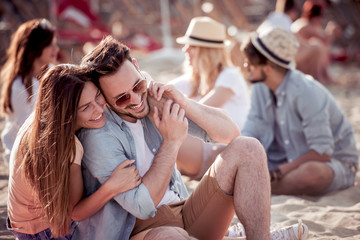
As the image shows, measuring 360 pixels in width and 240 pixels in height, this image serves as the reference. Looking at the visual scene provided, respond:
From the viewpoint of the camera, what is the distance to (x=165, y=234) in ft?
6.63

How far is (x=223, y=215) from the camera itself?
234 centimetres

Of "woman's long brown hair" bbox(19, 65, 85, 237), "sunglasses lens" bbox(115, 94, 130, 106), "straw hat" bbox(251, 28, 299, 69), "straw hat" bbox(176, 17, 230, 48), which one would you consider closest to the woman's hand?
"woman's long brown hair" bbox(19, 65, 85, 237)

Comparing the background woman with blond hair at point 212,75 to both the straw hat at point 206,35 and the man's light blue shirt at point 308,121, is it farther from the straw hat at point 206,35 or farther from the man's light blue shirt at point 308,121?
the man's light blue shirt at point 308,121

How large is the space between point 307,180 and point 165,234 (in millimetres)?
1813

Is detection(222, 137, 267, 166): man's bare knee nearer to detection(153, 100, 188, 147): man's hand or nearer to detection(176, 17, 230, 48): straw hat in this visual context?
detection(153, 100, 188, 147): man's hand

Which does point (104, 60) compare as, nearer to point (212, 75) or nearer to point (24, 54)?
→ point (24, 54)

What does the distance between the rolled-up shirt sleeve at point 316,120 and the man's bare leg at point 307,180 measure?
138mm

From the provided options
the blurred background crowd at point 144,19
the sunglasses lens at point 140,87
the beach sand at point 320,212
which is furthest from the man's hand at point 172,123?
the blurred background crowd at point 144,19

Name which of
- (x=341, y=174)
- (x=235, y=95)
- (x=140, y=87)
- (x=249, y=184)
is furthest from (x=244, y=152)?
(x=235, y=95)

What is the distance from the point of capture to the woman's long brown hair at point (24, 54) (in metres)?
3.60

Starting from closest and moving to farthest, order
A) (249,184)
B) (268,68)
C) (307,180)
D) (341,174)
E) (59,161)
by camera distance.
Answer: (59,161)
(249,184)
(307,180)
(341,174)
(268,68)

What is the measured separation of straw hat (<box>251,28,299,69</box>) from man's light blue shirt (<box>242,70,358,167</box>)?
0.18m

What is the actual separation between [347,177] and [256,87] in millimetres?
1123

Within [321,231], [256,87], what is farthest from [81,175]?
[256,87]
